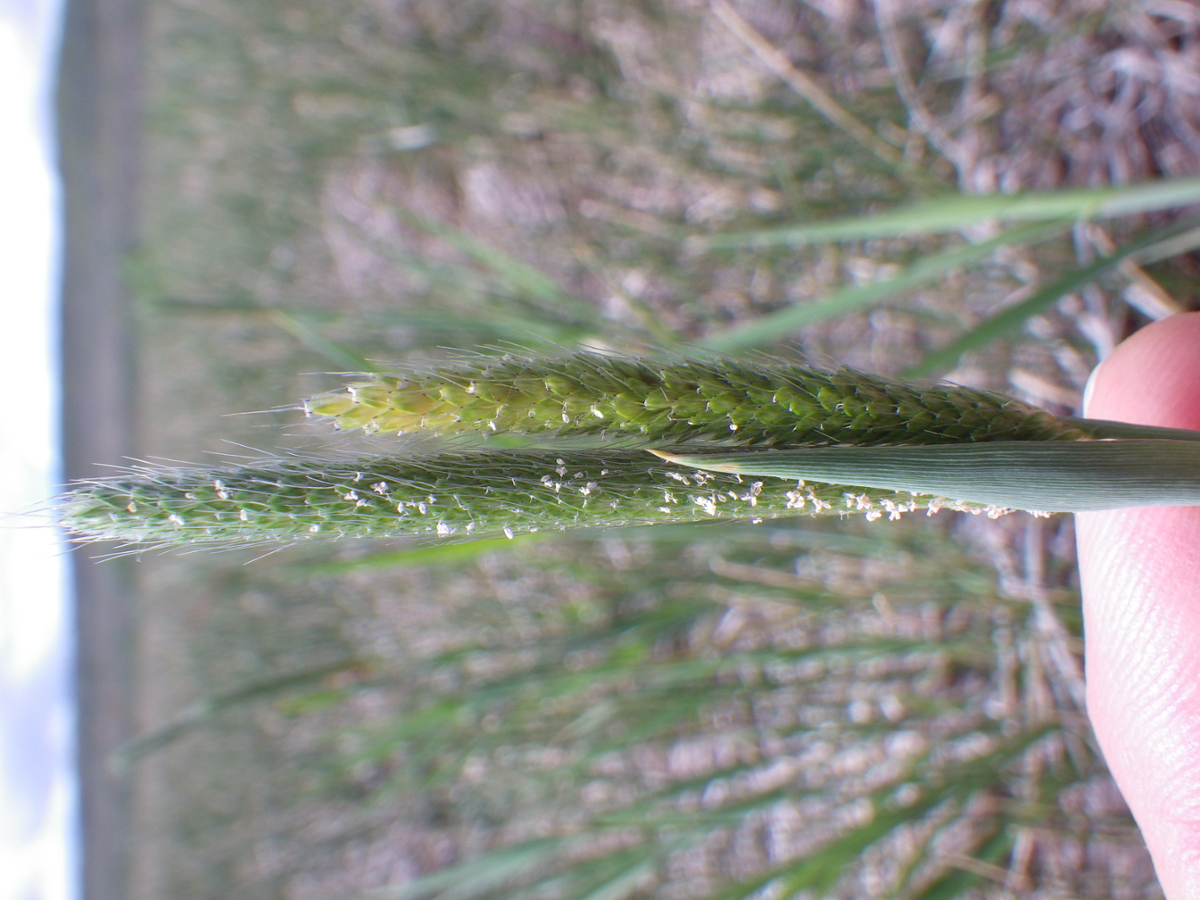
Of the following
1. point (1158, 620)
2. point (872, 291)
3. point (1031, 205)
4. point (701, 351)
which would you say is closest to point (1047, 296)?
point (1031, 205)

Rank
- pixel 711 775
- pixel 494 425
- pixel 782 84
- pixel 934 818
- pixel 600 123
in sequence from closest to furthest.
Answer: pixel 494 425, pixel 711 775, pixel 934 818, pixel 782 84, pixel 600 123

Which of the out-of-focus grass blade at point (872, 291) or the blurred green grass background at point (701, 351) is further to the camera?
the blurred green grass background at point (701, 351)

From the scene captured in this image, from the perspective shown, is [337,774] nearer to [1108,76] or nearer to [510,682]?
[510,682]

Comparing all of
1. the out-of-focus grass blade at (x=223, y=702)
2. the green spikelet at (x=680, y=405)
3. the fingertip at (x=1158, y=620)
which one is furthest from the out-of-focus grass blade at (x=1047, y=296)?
the out-of-focus grass blade at (x=223, y=702)

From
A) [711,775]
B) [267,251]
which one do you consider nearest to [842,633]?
[711,775]

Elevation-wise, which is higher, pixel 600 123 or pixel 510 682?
pixel 600 123

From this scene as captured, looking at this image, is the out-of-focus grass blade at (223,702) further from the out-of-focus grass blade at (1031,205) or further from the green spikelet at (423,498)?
the out-of-focus grass blade at (1031,205)
